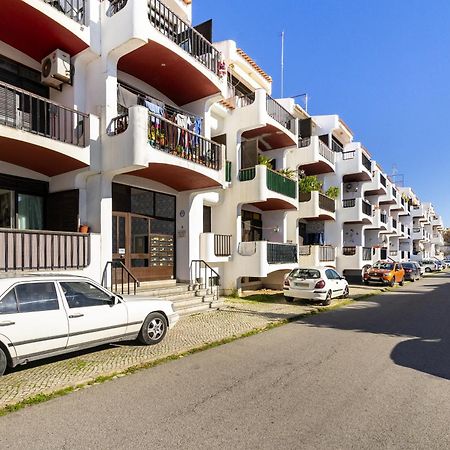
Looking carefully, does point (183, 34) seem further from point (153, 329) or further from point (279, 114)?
point (153, 329)

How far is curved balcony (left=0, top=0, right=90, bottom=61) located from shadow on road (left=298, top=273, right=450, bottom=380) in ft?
33.5

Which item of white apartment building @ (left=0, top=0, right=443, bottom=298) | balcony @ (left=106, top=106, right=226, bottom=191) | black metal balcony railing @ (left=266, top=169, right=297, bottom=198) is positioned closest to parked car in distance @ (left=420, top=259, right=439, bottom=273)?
black metal balcony railing @ (left=266, top=169, right=297, bottom=198)

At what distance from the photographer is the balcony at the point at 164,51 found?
403 inches

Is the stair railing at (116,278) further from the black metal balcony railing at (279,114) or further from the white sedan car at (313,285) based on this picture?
the black metal balcony railing at (279,114)

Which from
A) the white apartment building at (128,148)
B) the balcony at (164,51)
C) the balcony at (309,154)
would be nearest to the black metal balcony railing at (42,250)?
the white apartment building at (128,148)

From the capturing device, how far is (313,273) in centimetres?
1455

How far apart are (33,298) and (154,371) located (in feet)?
7.42

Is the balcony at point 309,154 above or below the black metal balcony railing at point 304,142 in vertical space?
below

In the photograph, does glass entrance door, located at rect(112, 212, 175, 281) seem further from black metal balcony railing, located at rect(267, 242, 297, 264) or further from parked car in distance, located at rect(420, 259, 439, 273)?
A: parked car in distance, located at rect(420, 259, 439, 273)

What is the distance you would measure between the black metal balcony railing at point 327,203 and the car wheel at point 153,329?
16745mm

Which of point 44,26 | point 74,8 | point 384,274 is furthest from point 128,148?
point 384,274

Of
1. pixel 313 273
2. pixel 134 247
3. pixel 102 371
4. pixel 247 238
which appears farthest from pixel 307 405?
pixel 247 238

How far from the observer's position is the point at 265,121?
16.5 m

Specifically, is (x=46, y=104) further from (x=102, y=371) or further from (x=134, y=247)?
(x=102, y=371)
